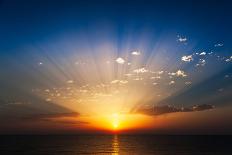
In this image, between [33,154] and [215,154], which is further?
[215,154]

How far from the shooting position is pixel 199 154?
100 meters

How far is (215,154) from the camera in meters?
101

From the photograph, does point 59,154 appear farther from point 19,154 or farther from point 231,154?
point 231,154

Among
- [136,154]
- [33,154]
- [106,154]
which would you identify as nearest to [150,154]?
[136,154]

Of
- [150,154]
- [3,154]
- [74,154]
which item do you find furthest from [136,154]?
[3,154]

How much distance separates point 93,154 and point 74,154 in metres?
7.07

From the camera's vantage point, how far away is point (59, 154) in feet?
317

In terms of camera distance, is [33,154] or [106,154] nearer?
[33,154]

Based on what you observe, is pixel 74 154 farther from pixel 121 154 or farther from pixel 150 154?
pixel 150 154

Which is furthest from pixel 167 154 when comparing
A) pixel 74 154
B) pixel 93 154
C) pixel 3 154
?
pixel 3 154

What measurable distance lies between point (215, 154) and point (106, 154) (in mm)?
39045

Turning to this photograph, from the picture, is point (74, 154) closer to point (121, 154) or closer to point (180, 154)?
point (121, 154)

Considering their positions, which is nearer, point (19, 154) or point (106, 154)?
point (19, 154)

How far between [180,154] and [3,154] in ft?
197
